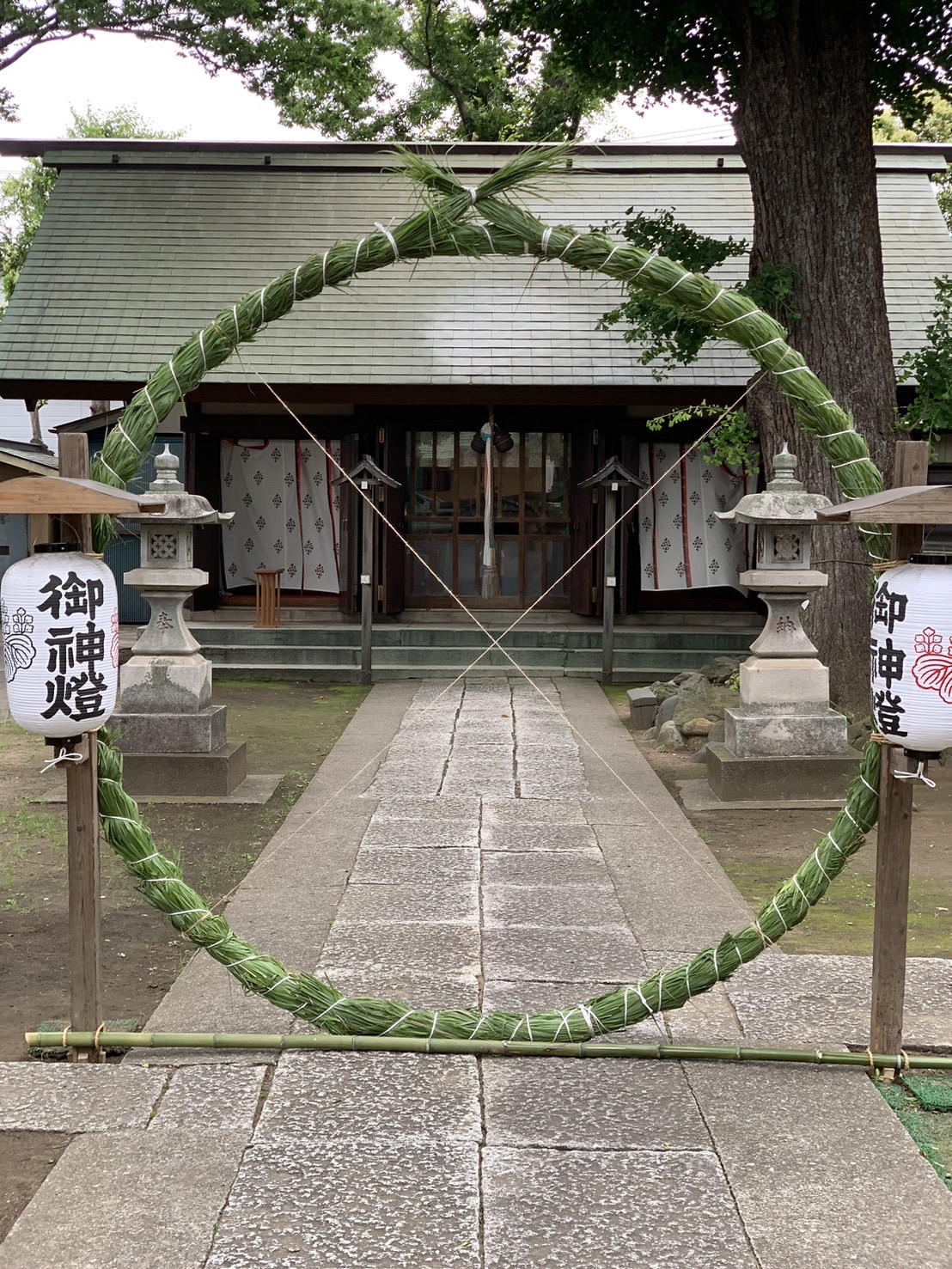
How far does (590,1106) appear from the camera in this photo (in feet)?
11.7

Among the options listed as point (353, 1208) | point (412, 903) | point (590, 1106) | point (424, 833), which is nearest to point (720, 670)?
point (424, 833)

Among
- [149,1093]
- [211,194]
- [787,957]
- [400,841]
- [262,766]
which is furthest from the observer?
[211,194]

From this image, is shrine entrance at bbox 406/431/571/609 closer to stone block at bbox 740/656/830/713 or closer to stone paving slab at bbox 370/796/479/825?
stone block at bbox 740/656/830/713

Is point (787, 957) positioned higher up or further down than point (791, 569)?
further down

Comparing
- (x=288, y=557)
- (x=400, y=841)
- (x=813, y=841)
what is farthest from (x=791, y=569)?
(x=288, y=557)

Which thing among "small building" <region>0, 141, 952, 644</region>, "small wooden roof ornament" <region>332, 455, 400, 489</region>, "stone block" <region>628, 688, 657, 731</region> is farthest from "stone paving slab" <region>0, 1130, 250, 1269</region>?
"small building" <region>0, 141, 952, 644</region>

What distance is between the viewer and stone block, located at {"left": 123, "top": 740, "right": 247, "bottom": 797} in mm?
7816

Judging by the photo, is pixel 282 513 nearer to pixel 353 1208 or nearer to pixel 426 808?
pixel 426 808

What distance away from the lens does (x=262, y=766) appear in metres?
8.77

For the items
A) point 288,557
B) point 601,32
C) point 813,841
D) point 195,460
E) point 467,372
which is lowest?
point 813,841

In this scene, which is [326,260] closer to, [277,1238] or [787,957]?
[277,1238]

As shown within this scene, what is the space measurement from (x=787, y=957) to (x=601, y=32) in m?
8.17

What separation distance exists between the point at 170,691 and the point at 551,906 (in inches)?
143

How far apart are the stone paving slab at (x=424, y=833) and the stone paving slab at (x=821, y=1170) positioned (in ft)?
9.86
